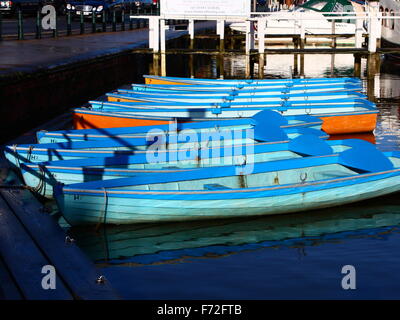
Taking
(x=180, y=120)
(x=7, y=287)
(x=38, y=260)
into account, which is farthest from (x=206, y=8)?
(x=7, y=287)

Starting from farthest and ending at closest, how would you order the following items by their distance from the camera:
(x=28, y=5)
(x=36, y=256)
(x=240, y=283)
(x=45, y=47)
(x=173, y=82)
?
(x=28, y=5), (x=45, y=47), (x=173, y=82), (x=240, y=283), (x=36, y=256)

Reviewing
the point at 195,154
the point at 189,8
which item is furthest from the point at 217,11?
the point at 195,154

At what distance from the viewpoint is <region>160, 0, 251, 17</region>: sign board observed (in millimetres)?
25312

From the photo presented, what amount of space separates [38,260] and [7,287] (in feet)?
2.78

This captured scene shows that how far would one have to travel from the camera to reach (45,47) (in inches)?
950

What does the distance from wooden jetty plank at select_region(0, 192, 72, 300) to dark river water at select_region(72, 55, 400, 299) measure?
1095 millimetres

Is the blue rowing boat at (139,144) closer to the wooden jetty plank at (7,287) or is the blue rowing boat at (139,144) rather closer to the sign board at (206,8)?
the wooden jetty plank at (7,287)

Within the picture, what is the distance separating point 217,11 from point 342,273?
1692 cm

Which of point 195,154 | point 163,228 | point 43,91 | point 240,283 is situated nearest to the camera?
point 240,283

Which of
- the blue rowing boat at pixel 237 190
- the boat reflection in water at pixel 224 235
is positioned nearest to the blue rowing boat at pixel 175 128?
the blue rowing boat at pixel 237 190

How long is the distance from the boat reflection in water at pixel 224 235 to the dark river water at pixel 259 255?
0.04 ft

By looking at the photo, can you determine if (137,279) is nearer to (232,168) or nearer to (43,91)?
(232,168)

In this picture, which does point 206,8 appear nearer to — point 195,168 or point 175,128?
point 175,128

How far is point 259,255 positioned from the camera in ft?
34.1
